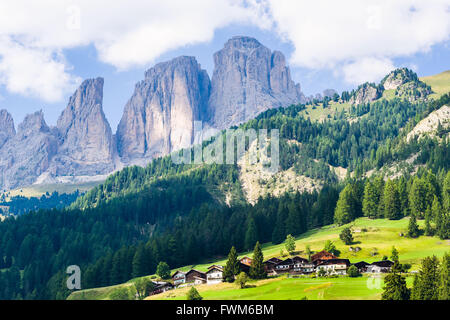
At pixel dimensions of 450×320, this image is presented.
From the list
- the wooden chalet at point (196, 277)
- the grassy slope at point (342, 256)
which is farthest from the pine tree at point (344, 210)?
the wooden chalet at point (196, 277)

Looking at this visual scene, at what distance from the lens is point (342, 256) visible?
11438 centimetres

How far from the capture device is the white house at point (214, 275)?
110m

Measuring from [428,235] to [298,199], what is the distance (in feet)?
191

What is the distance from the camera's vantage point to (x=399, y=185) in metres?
151

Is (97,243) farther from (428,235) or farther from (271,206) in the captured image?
(428,235)

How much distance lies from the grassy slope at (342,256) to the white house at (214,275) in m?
4.11

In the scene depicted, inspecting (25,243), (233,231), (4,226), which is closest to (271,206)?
(233,231)

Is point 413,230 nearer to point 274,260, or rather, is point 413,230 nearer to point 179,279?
point 274,260

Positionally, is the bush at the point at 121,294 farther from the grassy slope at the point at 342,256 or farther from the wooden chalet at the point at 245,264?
the wooden chalet at the point at 245,264

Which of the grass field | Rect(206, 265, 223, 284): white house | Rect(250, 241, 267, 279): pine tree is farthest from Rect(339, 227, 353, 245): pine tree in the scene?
Rect(206, 265, 223, 284): white house

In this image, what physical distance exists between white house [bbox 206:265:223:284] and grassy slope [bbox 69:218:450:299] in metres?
4.11

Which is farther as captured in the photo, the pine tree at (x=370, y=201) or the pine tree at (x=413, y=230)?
the pine tree at (x=370, y=201)

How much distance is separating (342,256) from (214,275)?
29.7 m

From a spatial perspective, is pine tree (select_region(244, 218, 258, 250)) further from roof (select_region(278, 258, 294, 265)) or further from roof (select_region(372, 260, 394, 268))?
roof (select_region(372, 260, 394, 268))
